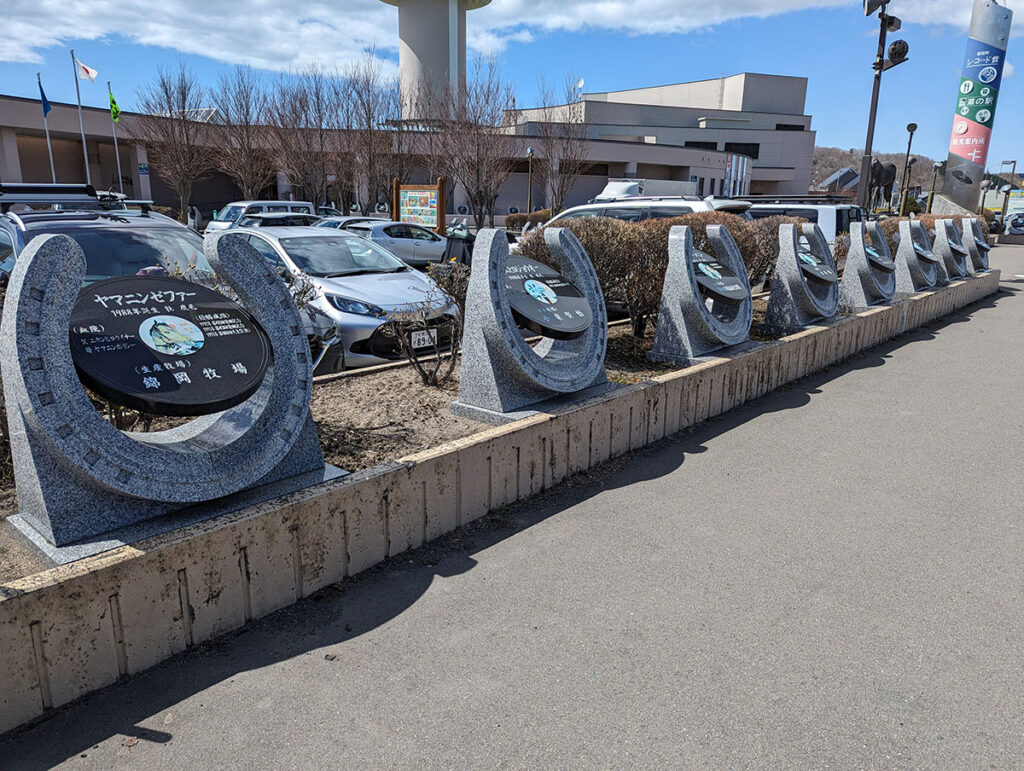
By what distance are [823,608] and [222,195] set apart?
45195 millimetres

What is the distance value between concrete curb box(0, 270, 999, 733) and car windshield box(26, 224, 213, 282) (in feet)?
11.7

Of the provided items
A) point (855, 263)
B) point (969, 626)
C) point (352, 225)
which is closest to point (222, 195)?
point (352, 225)

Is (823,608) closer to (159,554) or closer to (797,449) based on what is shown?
(797,449)

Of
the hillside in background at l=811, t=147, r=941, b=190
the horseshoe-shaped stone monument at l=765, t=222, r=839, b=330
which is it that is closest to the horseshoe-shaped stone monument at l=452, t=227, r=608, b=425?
the horseshoe-shaped stone monument at l=765, t=222, r=839, b=330

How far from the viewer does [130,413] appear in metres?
4.14

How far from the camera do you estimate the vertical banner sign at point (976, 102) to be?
34438 mm

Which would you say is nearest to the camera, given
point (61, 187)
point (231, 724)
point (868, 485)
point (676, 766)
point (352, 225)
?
point (676, 766)

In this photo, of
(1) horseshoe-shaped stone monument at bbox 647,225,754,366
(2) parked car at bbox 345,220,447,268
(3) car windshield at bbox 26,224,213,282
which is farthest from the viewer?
(2) parked car at bbox 345,220,447,268

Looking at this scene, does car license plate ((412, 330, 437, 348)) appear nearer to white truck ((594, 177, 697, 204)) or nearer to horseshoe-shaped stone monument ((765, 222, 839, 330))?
horseshoe-shaped stone monument ((765, 222, 839, 330))

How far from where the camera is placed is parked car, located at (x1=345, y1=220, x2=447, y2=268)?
52.4ft

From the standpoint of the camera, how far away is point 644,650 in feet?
9.96

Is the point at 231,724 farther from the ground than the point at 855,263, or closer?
closer

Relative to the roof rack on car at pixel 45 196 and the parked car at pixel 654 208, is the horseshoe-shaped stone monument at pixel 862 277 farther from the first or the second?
the roof rack on car at pixel 45 196

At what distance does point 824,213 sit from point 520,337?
1260 centimetres
